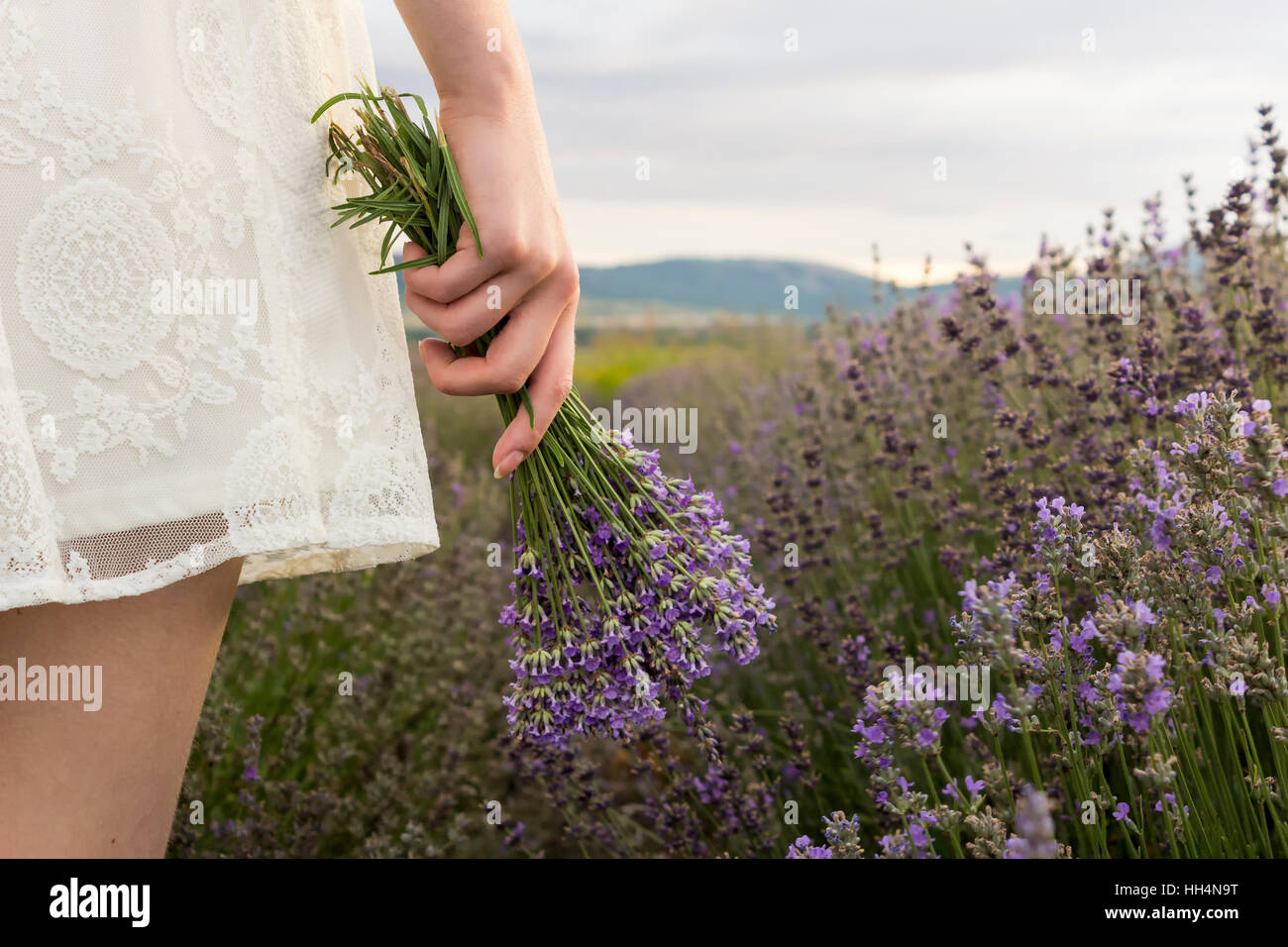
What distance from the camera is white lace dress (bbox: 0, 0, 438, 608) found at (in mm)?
1002

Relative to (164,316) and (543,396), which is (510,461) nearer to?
(543,396)

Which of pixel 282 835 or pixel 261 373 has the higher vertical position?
pixel 261 373

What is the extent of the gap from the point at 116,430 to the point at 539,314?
1.53 feet

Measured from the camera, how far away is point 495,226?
3.72ft

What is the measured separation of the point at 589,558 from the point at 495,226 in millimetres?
480

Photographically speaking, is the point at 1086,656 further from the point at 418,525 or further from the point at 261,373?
the point at 261,373

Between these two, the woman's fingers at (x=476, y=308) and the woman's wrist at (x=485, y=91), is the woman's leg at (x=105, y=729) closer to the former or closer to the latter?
the woman's fingers at (x=476, y=308)

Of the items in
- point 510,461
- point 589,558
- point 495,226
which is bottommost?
point 589,558

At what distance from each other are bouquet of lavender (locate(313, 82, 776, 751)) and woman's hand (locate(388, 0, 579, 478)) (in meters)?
0.07

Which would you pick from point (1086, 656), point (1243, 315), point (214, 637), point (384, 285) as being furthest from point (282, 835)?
point (1243, 315)

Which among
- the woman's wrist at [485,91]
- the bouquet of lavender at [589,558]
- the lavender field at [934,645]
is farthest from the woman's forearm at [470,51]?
the lavender field at [934,645]

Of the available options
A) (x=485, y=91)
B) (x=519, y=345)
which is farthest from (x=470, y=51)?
(x=519, y=345)

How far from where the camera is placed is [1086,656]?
1300mm
